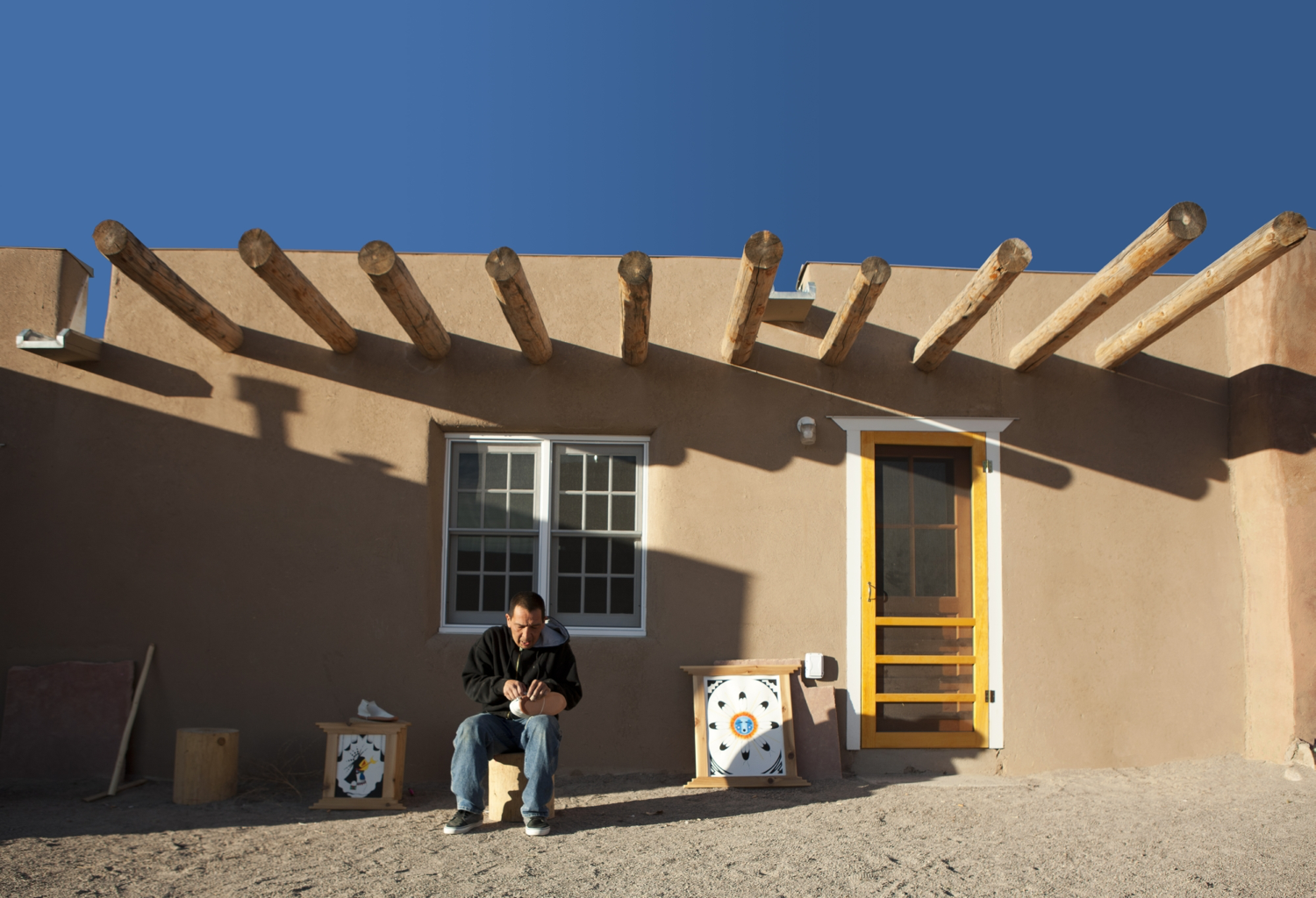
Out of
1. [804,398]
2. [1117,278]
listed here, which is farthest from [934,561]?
[1117,278]

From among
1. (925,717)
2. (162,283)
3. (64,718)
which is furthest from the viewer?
(925,717)

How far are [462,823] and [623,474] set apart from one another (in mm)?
2457

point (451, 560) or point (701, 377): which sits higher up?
point (701, 377)

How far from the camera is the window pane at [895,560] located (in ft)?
19.1

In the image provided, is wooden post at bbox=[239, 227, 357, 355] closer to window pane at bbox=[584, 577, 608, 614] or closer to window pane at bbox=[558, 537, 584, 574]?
window pane at bbox=[558, 537, 584, 574]

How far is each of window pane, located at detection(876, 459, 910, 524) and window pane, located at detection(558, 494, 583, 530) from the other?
202 centimetres

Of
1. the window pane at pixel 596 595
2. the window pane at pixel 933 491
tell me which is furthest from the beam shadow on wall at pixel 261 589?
the window pane at pixel 933 491

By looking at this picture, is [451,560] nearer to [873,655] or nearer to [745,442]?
[745,442]

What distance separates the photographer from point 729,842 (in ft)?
13.2

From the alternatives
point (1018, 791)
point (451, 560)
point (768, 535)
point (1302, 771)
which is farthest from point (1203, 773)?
point (451, 560)

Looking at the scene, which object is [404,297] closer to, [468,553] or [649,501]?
[468,553]

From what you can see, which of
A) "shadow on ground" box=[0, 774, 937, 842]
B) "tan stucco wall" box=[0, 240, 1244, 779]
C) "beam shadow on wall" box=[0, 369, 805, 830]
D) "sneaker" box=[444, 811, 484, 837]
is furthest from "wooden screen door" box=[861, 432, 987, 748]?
"sneaker" box=[444, 811, 484, 837]

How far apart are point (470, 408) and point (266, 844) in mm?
2788

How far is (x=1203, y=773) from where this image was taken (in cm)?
532
